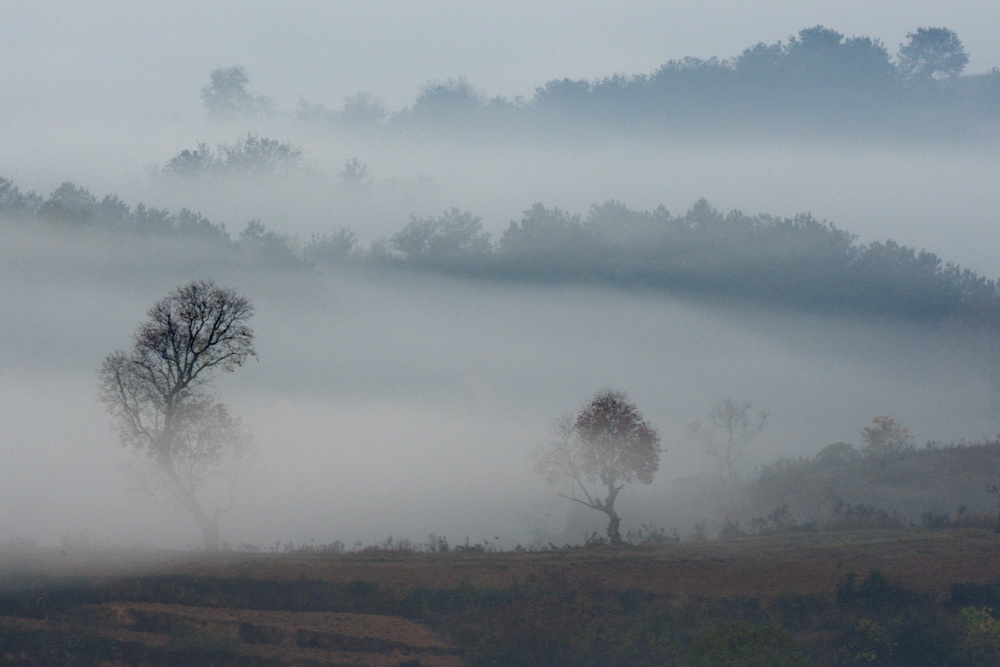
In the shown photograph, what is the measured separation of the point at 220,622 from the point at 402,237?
60.7 metres

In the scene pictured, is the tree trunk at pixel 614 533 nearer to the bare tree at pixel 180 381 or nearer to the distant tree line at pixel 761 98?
the bare tree at pixel 180 381

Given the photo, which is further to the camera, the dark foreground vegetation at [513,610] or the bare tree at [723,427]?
the bare tree at [723,427]

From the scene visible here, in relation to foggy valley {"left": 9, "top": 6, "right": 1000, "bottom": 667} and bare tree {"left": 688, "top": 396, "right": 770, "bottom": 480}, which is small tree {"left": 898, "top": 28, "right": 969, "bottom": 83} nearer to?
foggy valley {"left": 9, "top": 6, "right": 1000, "bottom": 667}

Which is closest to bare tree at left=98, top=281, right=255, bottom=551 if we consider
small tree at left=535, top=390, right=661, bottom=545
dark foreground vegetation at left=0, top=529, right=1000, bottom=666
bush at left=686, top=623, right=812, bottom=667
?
dark foreground vegetation at left=0, top=529, right=1000, bottom=666

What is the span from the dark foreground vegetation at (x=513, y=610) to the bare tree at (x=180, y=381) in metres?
5.37

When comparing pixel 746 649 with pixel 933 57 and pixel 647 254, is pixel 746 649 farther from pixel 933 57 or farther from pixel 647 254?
pixel 933 57

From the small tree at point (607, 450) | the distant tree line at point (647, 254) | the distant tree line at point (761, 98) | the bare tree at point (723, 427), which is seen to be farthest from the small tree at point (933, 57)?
the small tree at point (607, 450)

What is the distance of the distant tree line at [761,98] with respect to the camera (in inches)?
5418

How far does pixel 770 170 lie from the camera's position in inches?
5271

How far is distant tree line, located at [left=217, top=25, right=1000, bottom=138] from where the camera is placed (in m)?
138

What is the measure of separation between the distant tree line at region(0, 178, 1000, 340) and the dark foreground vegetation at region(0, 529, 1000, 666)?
169 feet

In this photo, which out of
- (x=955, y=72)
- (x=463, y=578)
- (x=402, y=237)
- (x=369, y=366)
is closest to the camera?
(x=463, y=578)

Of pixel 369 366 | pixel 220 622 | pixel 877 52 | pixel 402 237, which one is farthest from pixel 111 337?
pixel 877 52

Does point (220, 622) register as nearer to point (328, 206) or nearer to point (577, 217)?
point (577, 217)
